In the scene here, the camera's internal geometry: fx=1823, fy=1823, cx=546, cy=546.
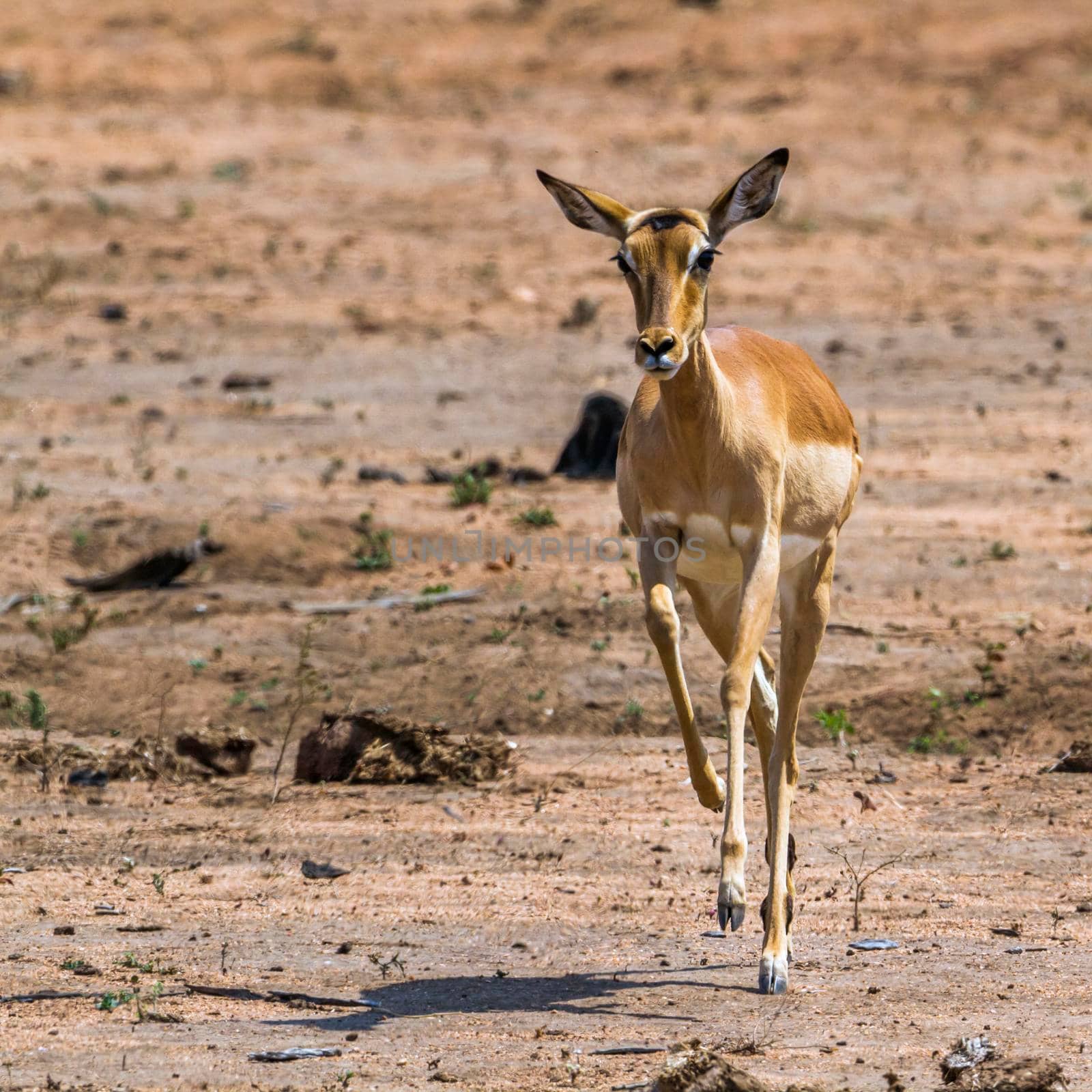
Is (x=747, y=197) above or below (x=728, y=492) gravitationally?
above

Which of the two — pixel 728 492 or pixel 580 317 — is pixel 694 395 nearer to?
pixel 728 492

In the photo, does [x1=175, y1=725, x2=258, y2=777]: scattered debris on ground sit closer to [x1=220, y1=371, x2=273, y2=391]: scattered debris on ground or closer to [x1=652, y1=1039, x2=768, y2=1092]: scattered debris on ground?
[x1=652, y1=1039, x2=768, y2=1092]: scattered debris on ground

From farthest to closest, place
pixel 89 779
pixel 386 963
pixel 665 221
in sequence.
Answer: pixel 89 779, pixel 386 963, pixel 665 221

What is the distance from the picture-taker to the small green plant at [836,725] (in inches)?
374

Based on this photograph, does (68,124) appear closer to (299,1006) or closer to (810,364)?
(810,364)

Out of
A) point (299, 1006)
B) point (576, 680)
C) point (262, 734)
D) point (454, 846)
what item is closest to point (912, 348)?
Answer: point (576, 680)

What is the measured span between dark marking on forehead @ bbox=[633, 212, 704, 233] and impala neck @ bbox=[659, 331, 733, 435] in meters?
0.39

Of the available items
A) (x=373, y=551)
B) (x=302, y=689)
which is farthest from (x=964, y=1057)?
(x=373, y=551)

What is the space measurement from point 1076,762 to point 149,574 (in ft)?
19.4

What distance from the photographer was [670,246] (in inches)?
242

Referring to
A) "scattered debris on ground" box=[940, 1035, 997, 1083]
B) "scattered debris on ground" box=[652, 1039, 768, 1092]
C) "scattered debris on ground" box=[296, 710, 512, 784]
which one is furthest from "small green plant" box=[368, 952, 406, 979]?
"scattered debris on ground" box=[296, 710, 512, 784]

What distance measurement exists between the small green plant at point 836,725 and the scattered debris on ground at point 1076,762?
1.05m

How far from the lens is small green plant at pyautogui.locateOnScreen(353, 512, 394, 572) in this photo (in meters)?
11.9

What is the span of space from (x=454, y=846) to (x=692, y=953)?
1.53 m
